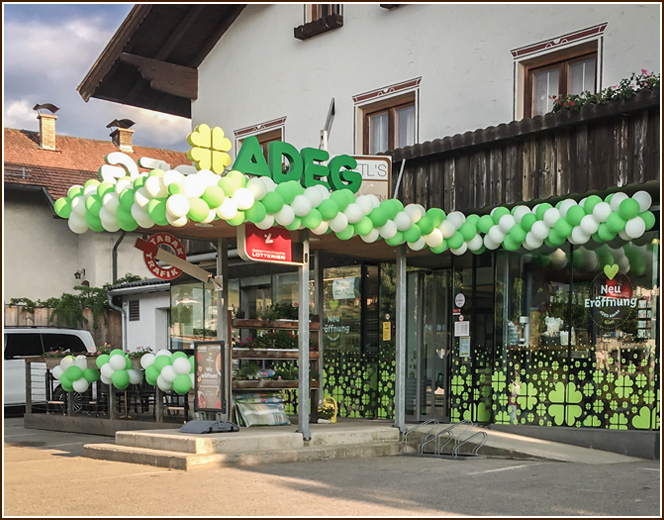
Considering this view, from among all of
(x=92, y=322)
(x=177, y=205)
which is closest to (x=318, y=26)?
(x=177, y=205)

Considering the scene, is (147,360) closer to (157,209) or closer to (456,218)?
(157,209)

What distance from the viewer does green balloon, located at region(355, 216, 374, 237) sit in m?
11.0

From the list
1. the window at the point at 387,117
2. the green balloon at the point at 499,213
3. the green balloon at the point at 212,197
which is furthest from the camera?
the window at the point at 387,117

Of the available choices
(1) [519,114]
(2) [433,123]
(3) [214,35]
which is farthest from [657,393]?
(3) [214,35]

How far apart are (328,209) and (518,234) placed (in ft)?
9.15

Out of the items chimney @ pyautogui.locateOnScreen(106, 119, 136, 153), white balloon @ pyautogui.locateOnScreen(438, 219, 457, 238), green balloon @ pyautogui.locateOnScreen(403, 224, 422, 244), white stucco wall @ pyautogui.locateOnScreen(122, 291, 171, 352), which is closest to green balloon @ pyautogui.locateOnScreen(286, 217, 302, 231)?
green balloon @ pyautogui.locateOnScreen(403, 224, 422, 244)

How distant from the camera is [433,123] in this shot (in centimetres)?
1427

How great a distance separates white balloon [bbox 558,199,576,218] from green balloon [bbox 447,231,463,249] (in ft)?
4.62

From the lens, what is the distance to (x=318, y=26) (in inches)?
643

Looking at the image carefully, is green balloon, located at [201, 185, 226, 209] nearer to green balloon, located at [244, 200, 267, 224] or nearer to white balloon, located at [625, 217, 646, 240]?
green balloon, located at [244, 200, 267, 224]

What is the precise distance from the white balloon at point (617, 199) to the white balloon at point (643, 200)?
6.0 inches

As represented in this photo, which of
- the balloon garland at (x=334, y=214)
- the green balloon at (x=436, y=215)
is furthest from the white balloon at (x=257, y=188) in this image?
the green balloon at (x=436, y=215)

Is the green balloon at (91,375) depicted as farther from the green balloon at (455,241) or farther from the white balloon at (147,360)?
the green balloon at (455,241)

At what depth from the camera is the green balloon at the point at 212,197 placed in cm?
959
